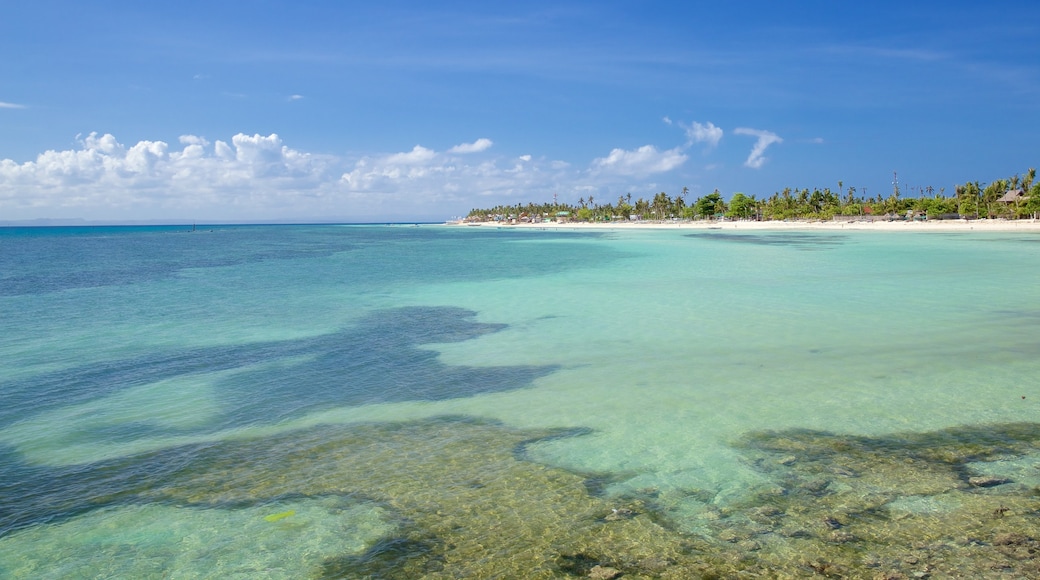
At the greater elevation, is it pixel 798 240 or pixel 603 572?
pixel 798 240

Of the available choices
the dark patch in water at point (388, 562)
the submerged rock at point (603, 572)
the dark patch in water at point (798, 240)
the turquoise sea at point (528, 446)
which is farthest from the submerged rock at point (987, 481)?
the dark patch in water at point (798, 240)

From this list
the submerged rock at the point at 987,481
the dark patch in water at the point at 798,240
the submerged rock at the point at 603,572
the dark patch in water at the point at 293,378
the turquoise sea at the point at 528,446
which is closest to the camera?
the submerged rock at the point at 603,572

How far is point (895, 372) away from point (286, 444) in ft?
29.2

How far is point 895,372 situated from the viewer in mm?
9688

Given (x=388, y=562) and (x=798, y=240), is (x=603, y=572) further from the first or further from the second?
(x=798, y=240)

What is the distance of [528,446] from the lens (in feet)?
22.7

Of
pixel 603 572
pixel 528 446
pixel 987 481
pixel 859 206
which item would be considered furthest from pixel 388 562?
pixel 859 206

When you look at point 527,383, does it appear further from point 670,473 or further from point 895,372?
point 895,372

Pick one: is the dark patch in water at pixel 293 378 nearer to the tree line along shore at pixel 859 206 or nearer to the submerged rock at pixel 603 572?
the submerged rock at pixel 603 572

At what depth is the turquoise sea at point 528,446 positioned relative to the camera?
469 centimetres

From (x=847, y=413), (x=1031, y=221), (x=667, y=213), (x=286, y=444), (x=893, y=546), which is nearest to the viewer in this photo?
(x=893, y=546)

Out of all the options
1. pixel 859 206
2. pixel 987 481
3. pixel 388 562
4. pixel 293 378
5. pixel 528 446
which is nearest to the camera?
pixel 388 562

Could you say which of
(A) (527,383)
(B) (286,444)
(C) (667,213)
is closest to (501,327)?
(A) (527,383)

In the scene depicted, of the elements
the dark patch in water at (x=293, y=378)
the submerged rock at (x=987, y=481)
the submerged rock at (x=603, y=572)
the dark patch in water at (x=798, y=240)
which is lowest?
the submerged rock at (x=603, y=572)
